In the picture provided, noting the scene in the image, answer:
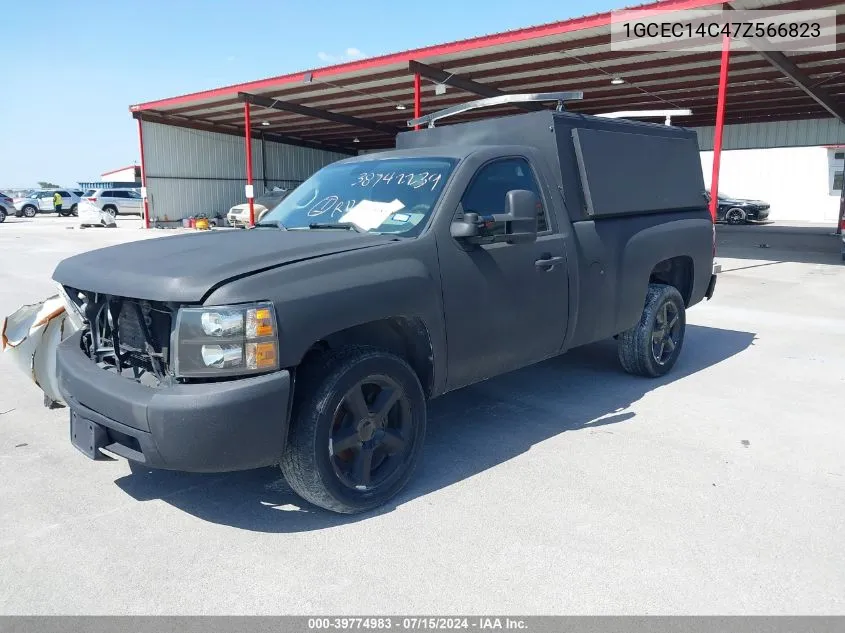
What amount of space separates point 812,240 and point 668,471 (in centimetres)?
2121

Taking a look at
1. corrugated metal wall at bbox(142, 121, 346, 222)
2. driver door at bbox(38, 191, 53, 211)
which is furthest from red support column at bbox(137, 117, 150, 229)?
driver door at bbox(38, 191, 53, 211)

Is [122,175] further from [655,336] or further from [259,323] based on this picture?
[259,323]

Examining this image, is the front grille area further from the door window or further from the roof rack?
the roof rack

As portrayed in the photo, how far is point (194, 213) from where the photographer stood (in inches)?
1221

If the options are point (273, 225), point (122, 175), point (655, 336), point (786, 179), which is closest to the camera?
point (273, 225)

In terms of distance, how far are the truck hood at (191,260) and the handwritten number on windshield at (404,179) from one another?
52cm

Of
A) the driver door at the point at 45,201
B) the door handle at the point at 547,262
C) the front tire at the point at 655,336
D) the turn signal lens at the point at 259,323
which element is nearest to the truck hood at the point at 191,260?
the turn signal lens at the point at 259,323

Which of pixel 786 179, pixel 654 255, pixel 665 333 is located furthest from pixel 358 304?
pixel 786 179

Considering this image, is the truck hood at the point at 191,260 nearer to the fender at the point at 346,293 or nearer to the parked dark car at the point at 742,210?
the fender at the point at 346,293

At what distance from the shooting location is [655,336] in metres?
5.64

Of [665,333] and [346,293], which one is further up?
[346,293]

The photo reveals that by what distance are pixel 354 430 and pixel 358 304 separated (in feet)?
2.03

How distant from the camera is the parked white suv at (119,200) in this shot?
33375 millimetres

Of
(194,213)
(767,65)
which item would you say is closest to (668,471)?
(767,65)
